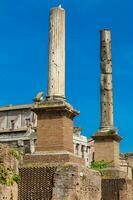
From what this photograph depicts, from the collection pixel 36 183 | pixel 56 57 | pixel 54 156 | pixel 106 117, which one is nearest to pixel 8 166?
pixel 36 183

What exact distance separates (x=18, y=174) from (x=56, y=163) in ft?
3.98

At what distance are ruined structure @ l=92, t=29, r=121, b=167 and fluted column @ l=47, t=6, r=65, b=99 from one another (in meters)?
5.48

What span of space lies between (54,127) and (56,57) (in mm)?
2398

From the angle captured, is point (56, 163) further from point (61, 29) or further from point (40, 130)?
point (61, 29)

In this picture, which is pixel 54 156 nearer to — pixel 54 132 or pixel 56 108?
pixel 54 132

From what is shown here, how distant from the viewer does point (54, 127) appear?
15.9 metres

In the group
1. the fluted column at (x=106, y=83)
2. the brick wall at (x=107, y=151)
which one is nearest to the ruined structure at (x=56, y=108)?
the brick wall at (x=107, y=151)

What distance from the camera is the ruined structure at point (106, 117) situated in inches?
836

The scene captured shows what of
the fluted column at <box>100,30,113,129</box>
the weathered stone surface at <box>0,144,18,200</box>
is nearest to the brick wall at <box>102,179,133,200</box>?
the fluted column at <box>100,30,113,129</box>

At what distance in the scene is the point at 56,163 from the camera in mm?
15617

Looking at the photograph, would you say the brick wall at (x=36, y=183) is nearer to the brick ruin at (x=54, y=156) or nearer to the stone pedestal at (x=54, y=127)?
the brick ruin at (x=54, y=156)

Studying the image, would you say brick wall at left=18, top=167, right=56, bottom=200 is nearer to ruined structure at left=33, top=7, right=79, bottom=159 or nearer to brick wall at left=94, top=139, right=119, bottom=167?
ruined structure at left=33, top=7, right=79, bottom=159

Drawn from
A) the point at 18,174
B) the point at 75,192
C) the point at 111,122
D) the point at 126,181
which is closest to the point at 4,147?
the point at 18,174

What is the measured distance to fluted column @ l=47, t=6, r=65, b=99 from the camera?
651 inches
